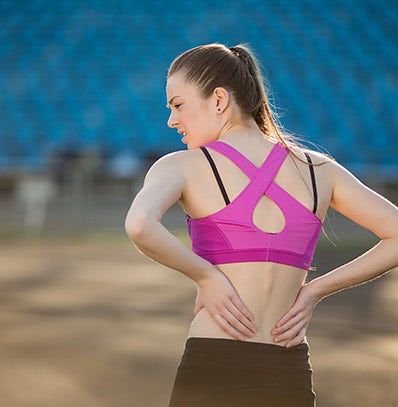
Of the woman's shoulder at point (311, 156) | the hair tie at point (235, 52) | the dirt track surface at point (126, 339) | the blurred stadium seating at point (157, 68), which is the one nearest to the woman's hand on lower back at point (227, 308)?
the woman's shoulder at point (311, 156)

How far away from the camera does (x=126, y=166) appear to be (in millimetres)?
26203

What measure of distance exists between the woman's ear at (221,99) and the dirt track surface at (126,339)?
6.70ft

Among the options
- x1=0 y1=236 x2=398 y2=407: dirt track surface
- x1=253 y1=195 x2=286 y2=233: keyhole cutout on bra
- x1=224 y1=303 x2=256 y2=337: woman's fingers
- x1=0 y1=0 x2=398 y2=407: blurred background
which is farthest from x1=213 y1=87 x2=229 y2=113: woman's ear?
x1=0 y1=236 x2=398 y2=407: dirt track surface

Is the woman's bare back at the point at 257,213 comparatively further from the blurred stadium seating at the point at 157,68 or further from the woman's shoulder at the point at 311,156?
the blurred stadium seating at the point at 157,68

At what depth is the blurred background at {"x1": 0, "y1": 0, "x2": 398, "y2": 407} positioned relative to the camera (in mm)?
4816

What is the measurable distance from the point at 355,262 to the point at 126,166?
24.0 meters

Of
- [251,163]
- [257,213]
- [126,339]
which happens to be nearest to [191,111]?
[251,163]

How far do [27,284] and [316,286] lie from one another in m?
6.71

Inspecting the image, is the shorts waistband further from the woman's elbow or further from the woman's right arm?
the woman's elbow

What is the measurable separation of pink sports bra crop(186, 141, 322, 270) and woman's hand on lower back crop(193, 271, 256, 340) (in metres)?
0.06

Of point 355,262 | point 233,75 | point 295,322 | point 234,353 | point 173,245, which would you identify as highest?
point 233,75

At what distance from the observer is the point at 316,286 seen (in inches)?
90.7

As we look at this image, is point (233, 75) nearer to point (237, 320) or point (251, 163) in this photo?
point (251, 163)

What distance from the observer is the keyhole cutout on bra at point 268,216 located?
2086mm
